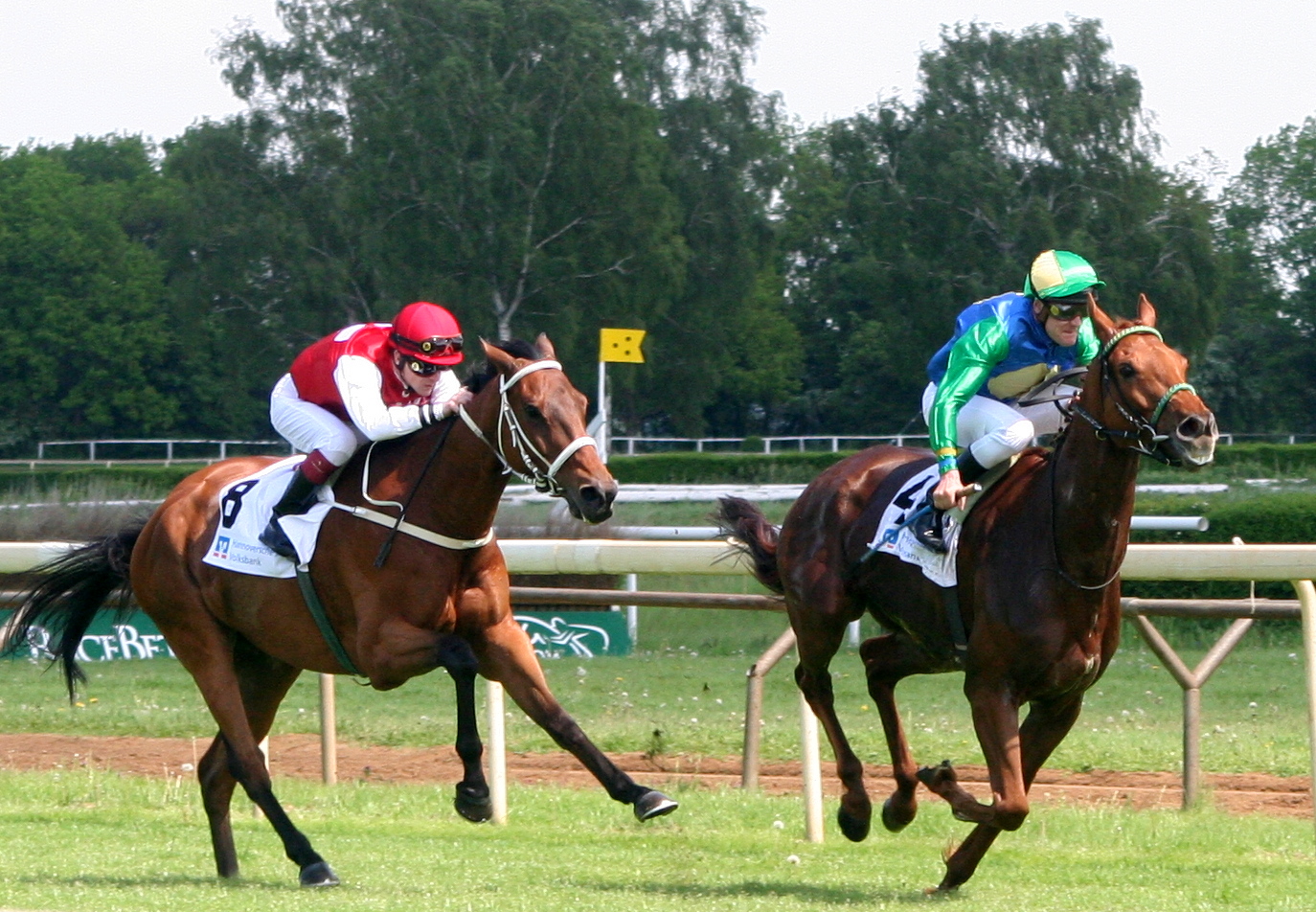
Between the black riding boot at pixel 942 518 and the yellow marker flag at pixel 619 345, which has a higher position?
the yellow marker flag at pixel 619 345

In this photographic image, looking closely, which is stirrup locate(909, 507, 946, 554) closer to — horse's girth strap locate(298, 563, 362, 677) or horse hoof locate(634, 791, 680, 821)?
horse hoof locate(634, 791, 680, 821)

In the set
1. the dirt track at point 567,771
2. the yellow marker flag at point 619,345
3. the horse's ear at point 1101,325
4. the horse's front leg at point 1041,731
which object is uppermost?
the horse's ear at point 1101,325

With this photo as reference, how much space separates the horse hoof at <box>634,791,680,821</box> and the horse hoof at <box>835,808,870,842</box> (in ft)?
3.22

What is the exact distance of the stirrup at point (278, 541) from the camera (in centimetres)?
582

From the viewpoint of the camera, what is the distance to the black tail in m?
6.85

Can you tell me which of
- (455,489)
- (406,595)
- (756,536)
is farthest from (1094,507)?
(406,595)

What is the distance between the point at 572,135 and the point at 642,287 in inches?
140

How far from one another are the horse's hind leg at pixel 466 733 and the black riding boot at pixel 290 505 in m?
0.83

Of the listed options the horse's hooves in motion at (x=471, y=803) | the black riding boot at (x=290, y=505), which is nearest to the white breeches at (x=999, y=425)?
the horse's hooves in motion at (x=471, y=803)

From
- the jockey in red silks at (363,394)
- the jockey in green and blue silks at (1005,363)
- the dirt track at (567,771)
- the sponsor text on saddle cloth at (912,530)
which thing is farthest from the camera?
the dirt track at (567,771)

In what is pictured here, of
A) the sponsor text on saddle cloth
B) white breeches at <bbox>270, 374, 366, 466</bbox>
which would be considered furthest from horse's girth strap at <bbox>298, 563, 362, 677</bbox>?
the sponsor text on saddle cloth

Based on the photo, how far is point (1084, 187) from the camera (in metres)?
37.0

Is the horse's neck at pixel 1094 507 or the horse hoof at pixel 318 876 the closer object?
the horse's neck at pixel 1094 507

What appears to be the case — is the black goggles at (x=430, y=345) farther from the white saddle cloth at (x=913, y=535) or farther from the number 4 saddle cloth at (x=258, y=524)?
the white saddle cloth at (x=913, y=535)
